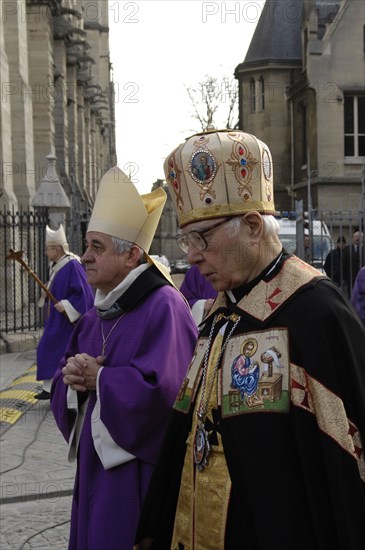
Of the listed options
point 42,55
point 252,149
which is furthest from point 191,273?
point 42,55

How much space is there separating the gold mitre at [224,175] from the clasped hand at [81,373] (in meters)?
1.04

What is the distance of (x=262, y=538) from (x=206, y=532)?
286 mm

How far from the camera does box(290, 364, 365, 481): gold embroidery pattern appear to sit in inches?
107

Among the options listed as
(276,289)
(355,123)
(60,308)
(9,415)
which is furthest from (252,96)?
(276,289)

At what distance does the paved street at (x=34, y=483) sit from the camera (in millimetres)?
6027

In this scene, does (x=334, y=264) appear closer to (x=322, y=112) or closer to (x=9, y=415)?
(x=9, y=415)

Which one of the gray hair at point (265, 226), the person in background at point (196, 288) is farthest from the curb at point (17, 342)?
the gray hair at point (265, 226)

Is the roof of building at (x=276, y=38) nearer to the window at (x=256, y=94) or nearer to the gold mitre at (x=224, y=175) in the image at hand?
the window at (x=256, y=94)

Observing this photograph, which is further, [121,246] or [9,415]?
[9,415]

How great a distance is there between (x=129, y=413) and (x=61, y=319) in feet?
21.5

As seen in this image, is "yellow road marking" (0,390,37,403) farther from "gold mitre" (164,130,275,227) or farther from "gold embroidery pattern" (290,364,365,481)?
"gold embroidery pattern" (290,364,365,481)

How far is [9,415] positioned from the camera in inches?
387

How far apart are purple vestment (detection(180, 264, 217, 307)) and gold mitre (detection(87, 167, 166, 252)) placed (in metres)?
4.55

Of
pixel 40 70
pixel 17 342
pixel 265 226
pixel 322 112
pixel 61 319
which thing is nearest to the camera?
pixel 265 226
